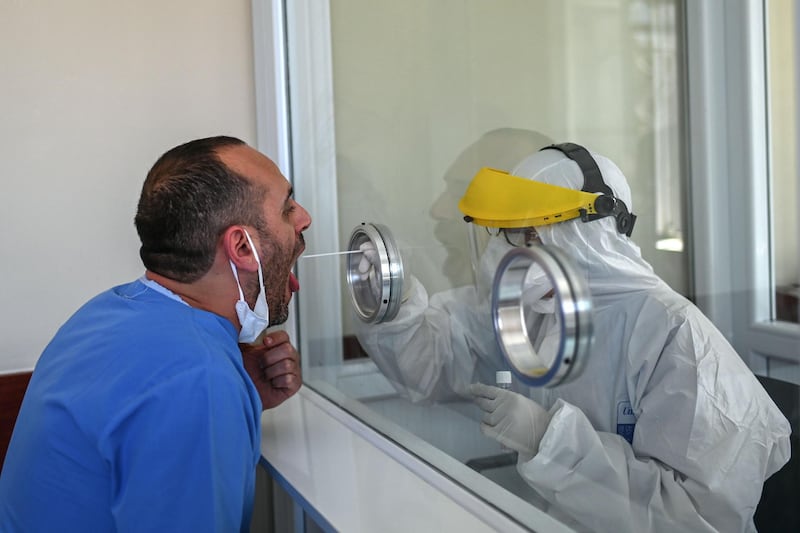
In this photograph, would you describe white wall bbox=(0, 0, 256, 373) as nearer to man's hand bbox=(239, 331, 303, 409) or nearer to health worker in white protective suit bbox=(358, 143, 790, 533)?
man's hand bbox=(239, 331, 303, 409)

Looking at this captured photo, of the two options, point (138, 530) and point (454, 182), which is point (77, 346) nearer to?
point (138, 530)

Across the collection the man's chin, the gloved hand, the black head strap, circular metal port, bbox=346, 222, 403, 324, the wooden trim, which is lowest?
→ the wooden trim

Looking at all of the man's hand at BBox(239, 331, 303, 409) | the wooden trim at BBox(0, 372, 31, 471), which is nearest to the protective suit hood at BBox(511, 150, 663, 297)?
the man's hand at BBox(239, 331, 303, 409)

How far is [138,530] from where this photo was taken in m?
0.88

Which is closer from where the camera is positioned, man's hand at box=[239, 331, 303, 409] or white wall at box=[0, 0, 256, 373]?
man's hand at box=[239, 331, 303, 409]

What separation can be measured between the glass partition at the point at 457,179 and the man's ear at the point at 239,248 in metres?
0.28

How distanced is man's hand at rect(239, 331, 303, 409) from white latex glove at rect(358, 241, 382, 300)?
0.22 metres

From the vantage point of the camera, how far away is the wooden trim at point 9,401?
164 cm

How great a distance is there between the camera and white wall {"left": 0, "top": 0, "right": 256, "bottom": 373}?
1660 millimetres

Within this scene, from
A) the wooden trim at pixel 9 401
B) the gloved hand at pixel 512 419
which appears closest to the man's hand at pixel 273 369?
the gloved hand at pixel 512 419

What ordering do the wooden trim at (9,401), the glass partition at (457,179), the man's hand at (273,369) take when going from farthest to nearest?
the wooden trim at (9,401) → the man's hand at (273,369) → the glass partition at (457,179)

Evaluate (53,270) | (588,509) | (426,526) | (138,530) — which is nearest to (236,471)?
(138,530)

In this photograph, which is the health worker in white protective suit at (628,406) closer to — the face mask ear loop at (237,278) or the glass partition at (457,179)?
the glass partition at (457,179)

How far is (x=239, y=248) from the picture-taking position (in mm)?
1120
